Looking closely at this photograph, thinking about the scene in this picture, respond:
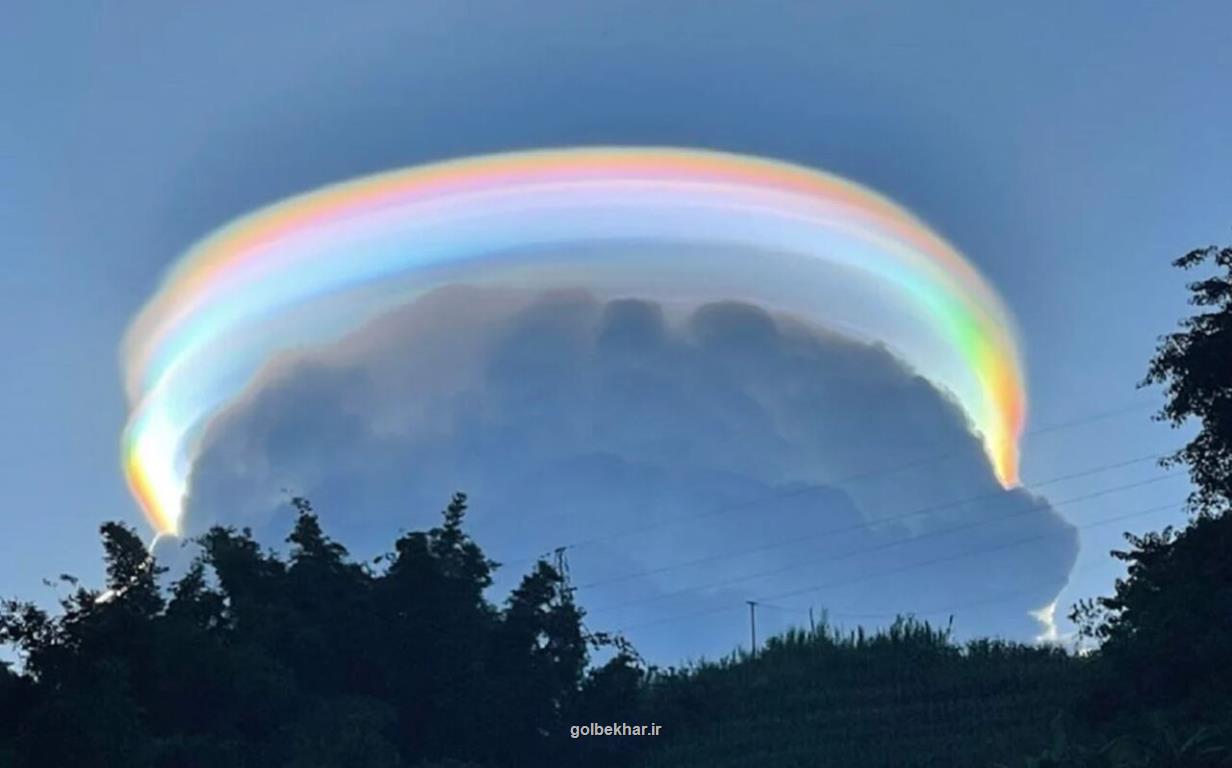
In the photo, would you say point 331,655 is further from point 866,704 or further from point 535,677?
point 866,704

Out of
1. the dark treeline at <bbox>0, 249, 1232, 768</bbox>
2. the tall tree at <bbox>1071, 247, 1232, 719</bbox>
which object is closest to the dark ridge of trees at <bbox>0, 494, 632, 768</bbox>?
the dark treeline at <bbox>0, 249, 1232, 768</bbox>

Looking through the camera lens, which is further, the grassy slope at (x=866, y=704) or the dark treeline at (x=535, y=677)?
the grassy slope at (x=866, y=704)

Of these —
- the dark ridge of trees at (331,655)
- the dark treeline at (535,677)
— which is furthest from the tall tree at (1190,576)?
the dark ridge of trees at (331,655)

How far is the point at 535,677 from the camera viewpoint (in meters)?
38.2

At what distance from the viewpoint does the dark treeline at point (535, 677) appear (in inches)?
1093

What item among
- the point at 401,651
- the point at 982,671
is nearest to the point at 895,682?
the point at 982,671

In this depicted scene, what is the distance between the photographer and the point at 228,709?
1319 inches

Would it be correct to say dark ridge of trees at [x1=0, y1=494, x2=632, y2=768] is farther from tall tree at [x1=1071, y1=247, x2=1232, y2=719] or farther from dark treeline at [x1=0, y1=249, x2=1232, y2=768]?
tall tree at [x1=1071, y1=247, x2=1232, y2=719]

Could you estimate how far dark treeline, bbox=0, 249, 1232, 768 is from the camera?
27.8m

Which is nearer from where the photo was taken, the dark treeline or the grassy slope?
the dark treeline

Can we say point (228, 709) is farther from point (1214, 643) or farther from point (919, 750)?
point (1214, 643)

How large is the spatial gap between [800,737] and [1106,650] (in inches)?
279

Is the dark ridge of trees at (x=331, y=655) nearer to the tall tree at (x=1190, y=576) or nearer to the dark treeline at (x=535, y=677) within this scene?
the dark treeline at (x=535, y=677)

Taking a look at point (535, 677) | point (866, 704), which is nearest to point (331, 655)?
point (535, 677)
